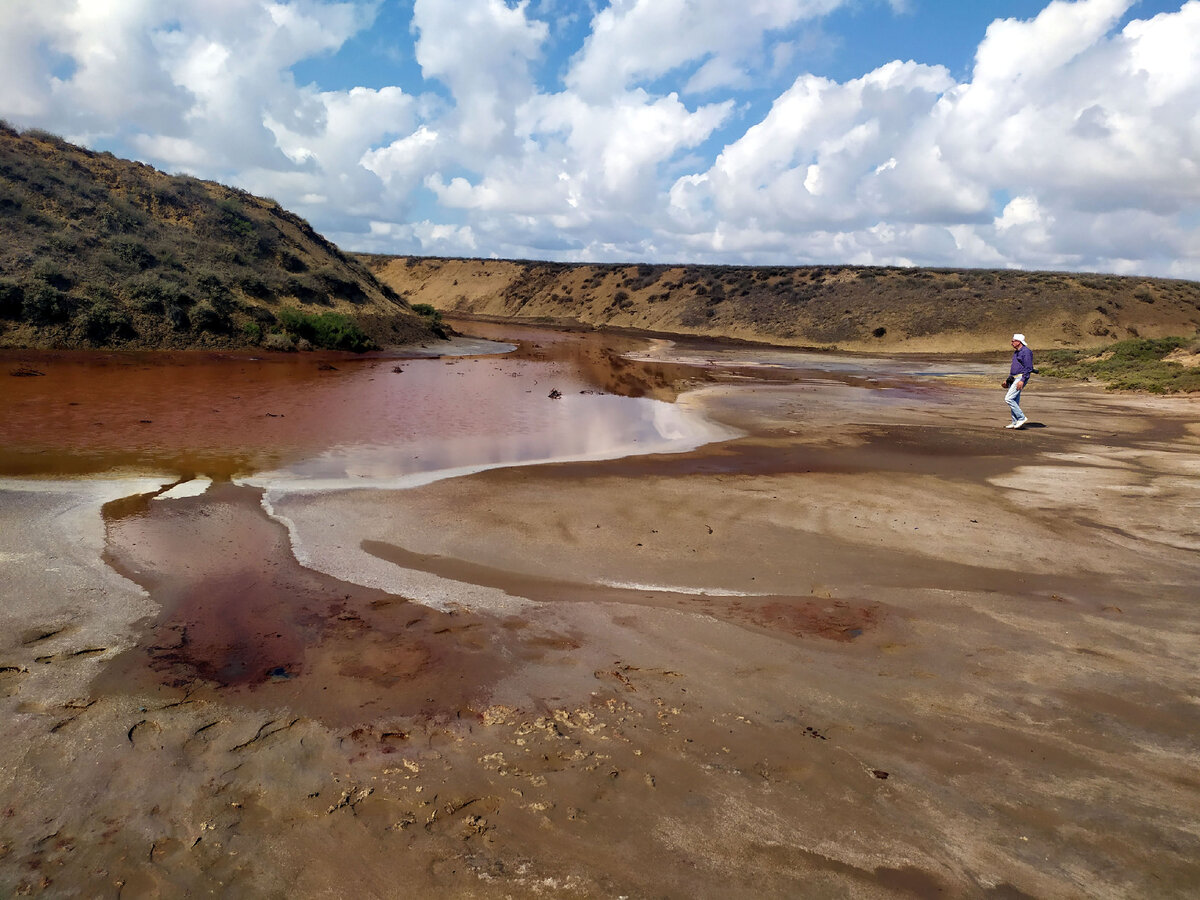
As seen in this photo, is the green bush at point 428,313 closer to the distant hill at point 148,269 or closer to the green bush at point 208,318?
the distant hill at point 148,269

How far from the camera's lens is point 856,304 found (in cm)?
5666

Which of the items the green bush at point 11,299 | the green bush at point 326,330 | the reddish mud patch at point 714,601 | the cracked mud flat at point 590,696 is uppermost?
the green bush at point 11,299

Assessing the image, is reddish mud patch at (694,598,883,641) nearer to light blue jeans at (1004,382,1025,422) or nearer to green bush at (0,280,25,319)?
light blue jeans at (1004,382,1025,422)

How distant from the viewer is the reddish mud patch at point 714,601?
5695 millimetres

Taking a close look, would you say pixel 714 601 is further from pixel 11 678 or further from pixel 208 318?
pixel 208 318

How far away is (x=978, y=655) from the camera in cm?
515

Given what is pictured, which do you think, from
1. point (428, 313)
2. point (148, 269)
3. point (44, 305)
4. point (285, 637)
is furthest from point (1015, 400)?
point (428, 313)

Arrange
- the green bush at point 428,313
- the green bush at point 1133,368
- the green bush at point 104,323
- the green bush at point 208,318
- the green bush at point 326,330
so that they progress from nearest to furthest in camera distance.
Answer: the green bush at point 104,323 → the green bush at point 1133,368 → the green bush at point 208,318 → the green bush at point 326,330 → the green bush at point 428,313

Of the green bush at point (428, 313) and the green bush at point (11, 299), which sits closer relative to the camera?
the green bush at point (11, 299)

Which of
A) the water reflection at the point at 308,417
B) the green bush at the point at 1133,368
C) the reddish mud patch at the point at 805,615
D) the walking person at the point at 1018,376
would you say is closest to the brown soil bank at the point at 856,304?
the green bush at the point at 1133,368

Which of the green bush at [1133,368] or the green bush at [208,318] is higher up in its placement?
the green bush at [208,318]

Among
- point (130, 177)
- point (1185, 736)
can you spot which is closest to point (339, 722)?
point (1185, 736)

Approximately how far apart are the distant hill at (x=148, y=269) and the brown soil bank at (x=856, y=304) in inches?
1293

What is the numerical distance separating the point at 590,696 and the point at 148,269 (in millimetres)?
28401
